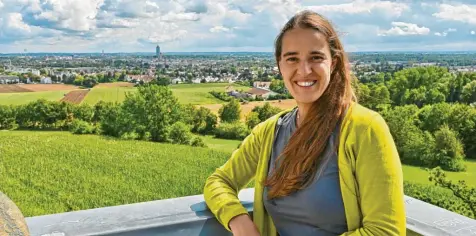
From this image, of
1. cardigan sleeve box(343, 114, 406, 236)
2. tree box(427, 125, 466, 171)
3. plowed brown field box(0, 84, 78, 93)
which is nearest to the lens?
cardigan sleeve box(343, 114, 406, 236)

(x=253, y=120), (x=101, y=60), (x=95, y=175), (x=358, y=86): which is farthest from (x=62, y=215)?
(x=101, y=60)

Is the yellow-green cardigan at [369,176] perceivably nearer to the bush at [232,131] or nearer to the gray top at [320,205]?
the gray top at [320,205]

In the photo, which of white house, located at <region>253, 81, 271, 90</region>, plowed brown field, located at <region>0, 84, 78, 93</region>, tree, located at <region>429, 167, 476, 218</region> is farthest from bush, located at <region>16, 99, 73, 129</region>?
tree, located at <region>429, 167, 476, 218</region>

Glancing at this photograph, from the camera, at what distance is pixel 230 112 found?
18953 millimetres

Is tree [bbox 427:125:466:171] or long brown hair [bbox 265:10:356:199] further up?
long brown hair [bbox 265:10:356:199]

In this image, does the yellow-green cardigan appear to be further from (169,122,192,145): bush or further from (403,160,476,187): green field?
(169,122,192,145): bush

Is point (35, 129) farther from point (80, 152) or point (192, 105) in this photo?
point (192, 105)

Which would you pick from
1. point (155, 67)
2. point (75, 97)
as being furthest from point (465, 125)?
point (155, 67)

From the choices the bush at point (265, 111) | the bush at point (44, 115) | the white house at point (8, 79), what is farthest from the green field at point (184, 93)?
the bush at point (265, 111)

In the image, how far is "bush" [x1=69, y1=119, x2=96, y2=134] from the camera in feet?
58.6

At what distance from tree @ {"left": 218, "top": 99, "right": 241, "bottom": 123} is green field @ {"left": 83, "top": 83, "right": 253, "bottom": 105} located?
8.08ft

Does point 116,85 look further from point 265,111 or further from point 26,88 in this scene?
point 265,111

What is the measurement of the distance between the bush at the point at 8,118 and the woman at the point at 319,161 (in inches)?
701

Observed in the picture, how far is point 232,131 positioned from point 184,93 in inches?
235
